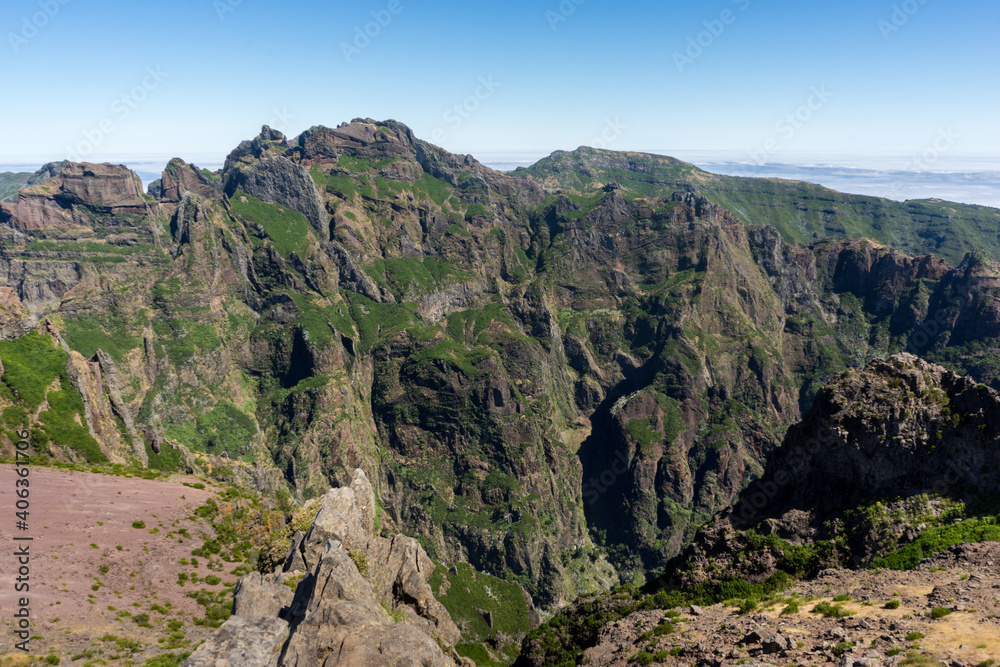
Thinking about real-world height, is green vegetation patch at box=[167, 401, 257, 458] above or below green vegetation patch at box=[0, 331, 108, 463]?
below

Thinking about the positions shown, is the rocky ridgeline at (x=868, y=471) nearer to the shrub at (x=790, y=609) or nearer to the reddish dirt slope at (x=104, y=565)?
the shrub at (x=790, y=609)

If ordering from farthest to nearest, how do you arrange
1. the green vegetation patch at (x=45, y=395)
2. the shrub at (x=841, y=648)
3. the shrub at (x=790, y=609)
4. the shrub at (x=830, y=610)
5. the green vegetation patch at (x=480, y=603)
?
the green vegetation patch at (x=480, y=603) → the green vegetation patch at (x=45, y=395) → the shrub at (x=790, y=609) → the shrub at (x=830, y=610) → the shrub at (x=841, y=648)

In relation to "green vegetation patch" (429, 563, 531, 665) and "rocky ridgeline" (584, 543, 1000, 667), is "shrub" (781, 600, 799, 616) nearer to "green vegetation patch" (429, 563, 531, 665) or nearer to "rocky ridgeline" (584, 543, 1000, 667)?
"rocky ridgeline" (584, 543, 1000, 667)

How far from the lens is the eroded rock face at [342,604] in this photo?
29719mm

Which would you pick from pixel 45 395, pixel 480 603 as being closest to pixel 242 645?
pixel 45 395

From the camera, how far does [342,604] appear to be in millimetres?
31781

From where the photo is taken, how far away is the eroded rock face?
29719 millimetres

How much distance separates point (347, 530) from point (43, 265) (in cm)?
23527

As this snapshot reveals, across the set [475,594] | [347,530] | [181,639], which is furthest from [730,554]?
[475,594]

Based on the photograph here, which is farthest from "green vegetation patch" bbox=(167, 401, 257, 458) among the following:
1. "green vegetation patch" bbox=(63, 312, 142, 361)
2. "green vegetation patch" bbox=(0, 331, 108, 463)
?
"green vegetation patch" bbox=(0, 331, 108, 463)

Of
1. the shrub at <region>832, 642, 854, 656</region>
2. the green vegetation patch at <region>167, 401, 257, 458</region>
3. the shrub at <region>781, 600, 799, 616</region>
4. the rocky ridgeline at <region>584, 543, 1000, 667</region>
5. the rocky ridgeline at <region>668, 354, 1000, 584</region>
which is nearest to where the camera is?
the rocky ridgeline at <region>584, 543, 1000, 667</region>

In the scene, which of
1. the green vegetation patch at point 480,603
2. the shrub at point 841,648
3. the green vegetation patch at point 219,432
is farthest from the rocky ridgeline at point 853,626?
the green vegetation patch at point 219,432

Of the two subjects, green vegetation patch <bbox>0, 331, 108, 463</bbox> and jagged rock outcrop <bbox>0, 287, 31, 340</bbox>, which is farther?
jagged rock outcrop <bbox>0, 287, 31, 340</bbox>

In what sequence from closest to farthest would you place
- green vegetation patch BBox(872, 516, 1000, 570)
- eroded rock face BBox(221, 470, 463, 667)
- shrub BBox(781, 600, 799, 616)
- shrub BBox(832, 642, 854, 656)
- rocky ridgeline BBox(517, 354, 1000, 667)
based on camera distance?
shrub BBox(832, 642, 854, 656)
rocky ridgeline BBox(517, 354, 1000, 667)
eroded rock face BBox(221, 470, 463, 667)
shrub BBox(781, 600, 799, 616)
green vegetation patch BBox(872, 516, 1000, 570)
